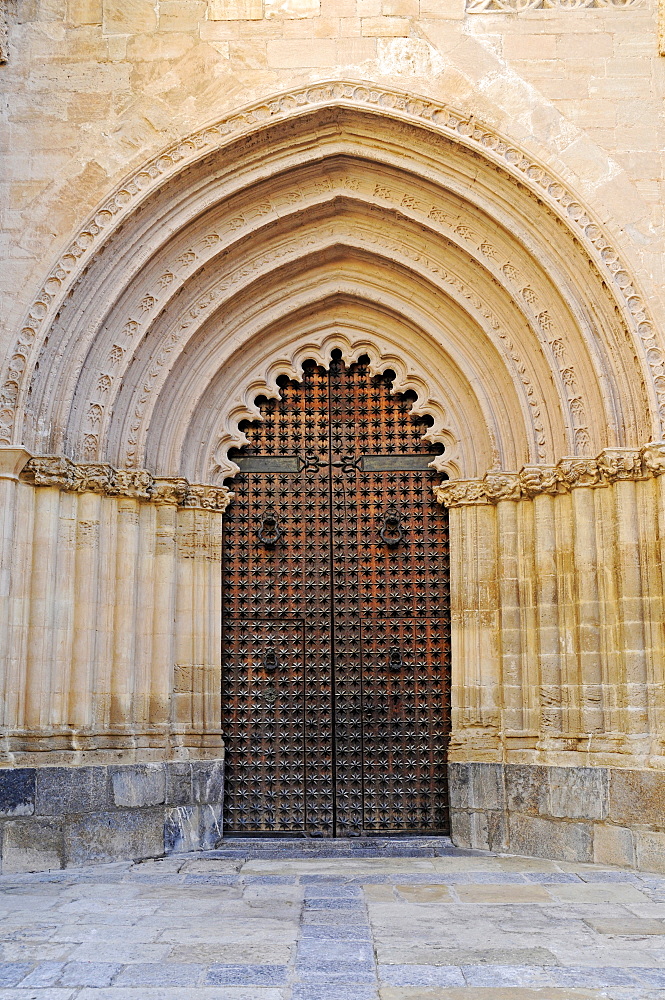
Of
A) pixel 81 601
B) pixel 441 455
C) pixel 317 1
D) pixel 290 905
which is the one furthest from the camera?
pixel 441 455

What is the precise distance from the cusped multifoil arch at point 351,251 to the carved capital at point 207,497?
55 cm

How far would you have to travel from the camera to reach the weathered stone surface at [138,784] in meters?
9.20

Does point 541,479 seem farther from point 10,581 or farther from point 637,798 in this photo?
point 10,581

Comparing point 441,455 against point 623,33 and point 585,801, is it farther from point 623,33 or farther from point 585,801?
point 623,33

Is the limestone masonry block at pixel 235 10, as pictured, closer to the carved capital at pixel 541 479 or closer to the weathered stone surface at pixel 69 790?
the carved capital at pixel 541 479

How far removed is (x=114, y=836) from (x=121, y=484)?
3073 millimetres

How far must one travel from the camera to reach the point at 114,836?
9102mm

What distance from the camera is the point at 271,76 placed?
979 centimetres

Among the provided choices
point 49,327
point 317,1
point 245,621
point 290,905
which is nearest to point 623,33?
point 317,1

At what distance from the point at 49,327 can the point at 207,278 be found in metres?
1.82

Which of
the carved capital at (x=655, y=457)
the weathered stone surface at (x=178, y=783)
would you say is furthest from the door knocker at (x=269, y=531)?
the carved capital at (x=655, y=457)

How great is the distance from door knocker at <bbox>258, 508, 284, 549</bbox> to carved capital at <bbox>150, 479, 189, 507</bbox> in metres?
0.91

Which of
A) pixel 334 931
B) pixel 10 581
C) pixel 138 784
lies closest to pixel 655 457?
pixel 334 931

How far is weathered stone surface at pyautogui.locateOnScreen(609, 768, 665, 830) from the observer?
338 inches
